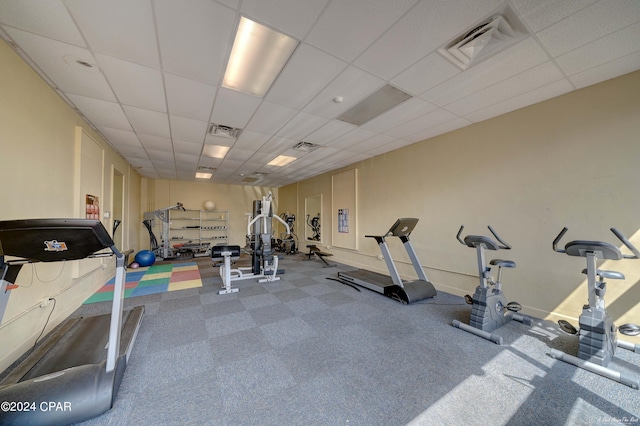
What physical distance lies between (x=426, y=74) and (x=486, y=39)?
57 cm

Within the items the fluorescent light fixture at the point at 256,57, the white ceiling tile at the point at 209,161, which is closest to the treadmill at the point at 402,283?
the fluorescent light fixture at the point at 256,57

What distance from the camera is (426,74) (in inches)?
98.5

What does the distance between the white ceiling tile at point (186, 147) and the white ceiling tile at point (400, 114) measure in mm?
3543

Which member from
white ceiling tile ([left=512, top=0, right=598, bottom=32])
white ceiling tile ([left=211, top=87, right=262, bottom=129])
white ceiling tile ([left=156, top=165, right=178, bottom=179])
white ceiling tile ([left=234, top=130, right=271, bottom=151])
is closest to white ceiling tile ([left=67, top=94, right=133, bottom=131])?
white ceiling tile ([left=211, top=87, right=262, bottom=129])

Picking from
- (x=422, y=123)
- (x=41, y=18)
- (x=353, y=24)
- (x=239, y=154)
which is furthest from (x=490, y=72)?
(x=239, y=154)

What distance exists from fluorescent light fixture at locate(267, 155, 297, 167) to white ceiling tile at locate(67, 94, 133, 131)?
296cm

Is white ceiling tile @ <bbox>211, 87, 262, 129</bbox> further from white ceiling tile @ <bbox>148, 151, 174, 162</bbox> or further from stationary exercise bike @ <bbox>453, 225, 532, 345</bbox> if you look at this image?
stationary exercise bike @ <bbox>453, 225, 532, 345</bbox>

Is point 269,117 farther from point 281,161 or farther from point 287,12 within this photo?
point 281,161

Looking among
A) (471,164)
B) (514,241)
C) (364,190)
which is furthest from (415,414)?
(364,190)

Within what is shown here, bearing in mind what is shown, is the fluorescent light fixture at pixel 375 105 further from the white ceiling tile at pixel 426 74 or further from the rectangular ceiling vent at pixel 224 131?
the rectangular ceiling vent at pixel 224 131

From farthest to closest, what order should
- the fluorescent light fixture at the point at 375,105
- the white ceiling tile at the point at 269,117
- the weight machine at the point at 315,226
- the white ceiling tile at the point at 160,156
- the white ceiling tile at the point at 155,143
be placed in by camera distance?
the weight machine at the point at 315,226, the white ceiling tile at the point at 160,156, the white ceiling tile at the point at 155,143, the white ceiling tile at the point at 269,117, the fluorescent light fixture at the point at 375,105

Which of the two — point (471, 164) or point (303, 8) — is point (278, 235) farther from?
point (303, 8)

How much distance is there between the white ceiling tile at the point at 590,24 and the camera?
1717 millimetres

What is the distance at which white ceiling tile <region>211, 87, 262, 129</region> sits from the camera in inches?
115
